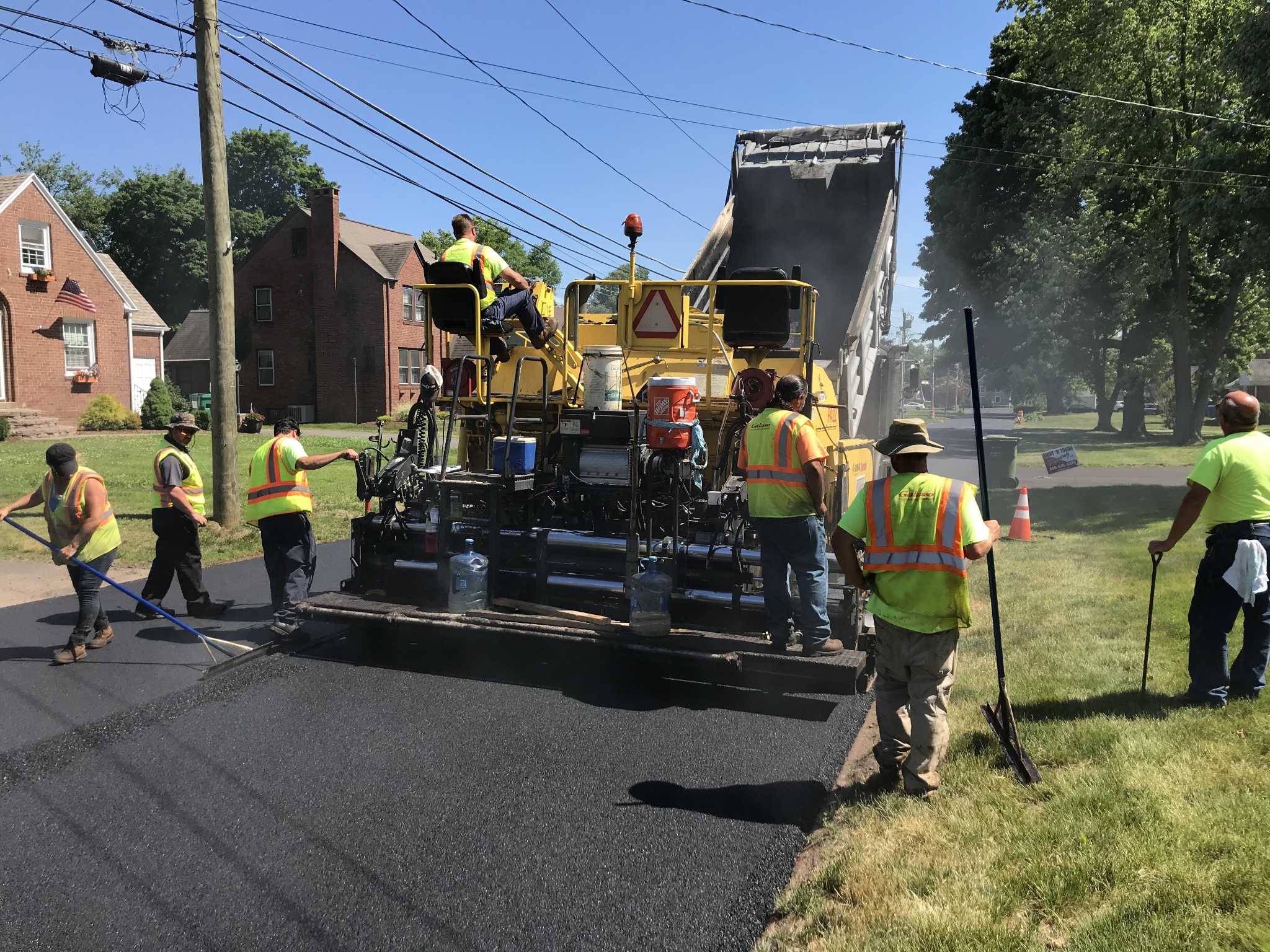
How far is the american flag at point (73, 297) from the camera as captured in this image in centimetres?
2758

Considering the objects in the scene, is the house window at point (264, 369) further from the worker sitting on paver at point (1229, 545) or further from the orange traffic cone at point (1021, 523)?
the worker sitting on paver at point (1229, 545)

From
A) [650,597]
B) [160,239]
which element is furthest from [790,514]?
[160,239]

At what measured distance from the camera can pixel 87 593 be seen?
20.8 feet

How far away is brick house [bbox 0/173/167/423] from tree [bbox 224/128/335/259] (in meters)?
33.1

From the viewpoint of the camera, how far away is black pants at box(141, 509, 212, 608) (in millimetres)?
7387

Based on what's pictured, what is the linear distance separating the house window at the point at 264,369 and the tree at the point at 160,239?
52.0 ft

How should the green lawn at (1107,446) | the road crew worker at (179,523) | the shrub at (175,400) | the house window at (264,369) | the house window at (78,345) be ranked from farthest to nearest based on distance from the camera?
1. the house window at (264,369)
2. the shrub at (175,400)
3. the house window at (78,345)
4. the green lawn at (1107,446)
5. the road crew worker at (179,523)

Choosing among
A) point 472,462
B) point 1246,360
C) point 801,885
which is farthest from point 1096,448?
point 801,885

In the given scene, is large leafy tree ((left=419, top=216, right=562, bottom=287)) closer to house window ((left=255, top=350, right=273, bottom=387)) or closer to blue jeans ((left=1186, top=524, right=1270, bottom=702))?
house window ((left=255, top=350, right=273, bottom=387))

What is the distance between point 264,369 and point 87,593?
34364mm

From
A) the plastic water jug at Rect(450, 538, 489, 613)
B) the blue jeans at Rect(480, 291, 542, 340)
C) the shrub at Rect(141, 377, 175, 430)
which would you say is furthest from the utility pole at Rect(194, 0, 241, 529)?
the shrub at Rect(141, 377, 175, 430)

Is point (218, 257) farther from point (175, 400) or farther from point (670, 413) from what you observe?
point (175, 400)

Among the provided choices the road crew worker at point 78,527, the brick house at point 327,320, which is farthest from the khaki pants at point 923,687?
the brick house at point 327,320

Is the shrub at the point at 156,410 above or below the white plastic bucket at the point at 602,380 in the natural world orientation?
A: below
